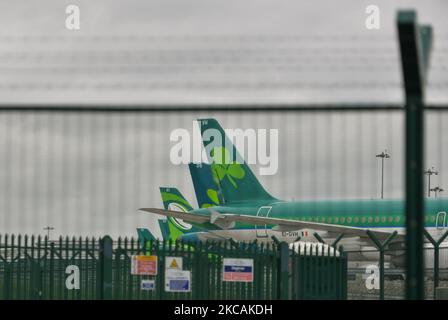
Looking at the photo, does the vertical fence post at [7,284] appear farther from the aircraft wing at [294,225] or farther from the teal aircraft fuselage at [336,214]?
the aircraft wing at [294,225]

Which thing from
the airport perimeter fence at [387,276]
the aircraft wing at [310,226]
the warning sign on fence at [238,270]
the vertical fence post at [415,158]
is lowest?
the airport perimeter fence at [387,276]

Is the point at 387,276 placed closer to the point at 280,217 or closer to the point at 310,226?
the point at 310,226

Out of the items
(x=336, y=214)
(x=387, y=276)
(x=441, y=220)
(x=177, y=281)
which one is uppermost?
(x=336, y=214)

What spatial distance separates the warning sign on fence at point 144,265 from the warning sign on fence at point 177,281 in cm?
39

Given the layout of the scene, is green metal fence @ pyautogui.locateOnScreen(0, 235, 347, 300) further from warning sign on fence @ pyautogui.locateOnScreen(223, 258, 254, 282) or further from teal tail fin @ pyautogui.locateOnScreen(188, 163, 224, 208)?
teal tail fin @ pyautogui.locateOnScreen(188, 163, 224, 208)

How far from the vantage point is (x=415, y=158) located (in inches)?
269

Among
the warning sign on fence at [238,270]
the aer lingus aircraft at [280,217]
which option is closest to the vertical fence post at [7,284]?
the warning sign on fence at [238,270]

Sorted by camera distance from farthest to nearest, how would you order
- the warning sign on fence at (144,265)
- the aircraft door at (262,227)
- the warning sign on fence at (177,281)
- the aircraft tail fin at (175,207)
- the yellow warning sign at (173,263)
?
the aircraft tail fin at (175,207) → the aircraft door at (262,227) → the warning sign on fence at (144,265) → the yellow warning sign at (173,263) → the warning sign on fence at (177,281)

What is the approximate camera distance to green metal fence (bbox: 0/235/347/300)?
468 inches

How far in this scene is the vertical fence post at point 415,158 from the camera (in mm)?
6660

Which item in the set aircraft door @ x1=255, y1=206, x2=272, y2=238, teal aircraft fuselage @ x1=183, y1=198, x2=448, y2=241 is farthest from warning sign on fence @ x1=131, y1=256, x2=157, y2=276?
aircraft door @ x1=255, y1=206, x2=272, y2=238

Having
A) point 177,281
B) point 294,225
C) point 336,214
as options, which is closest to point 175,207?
point 336,214

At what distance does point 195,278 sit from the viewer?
12.0 meters

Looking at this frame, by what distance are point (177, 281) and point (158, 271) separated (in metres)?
1.36
